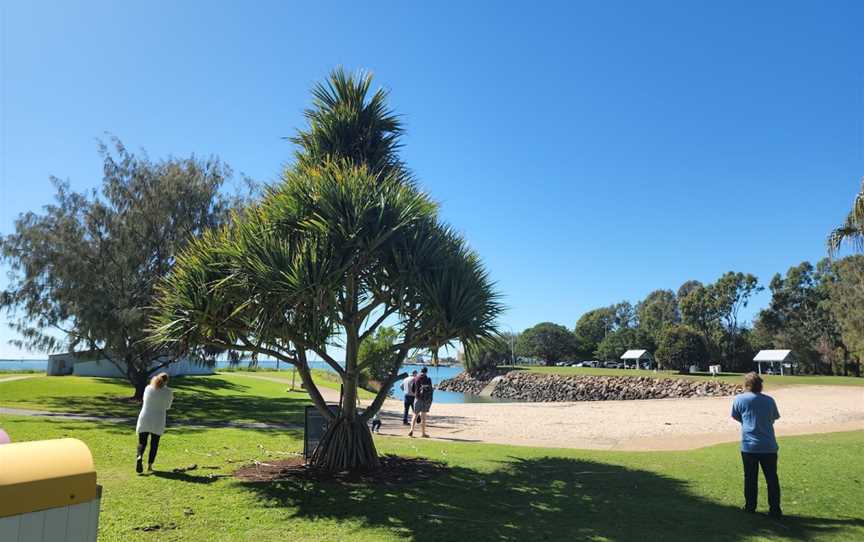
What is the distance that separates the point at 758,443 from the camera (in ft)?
22.7

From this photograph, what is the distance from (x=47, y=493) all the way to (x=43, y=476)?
→ 11cm

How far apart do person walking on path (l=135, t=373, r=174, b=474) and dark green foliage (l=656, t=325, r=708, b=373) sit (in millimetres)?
61825

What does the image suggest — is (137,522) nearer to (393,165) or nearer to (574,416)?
(393,165)

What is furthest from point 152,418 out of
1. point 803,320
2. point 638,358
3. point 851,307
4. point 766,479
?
point 803,320

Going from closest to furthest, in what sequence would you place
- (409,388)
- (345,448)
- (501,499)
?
(501,499) → (345,448) → (409,388)

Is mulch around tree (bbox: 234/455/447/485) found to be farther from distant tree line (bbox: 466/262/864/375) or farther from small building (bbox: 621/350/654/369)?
small building (bbox: 621/350/654/369)

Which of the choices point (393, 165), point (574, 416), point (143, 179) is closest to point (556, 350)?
point (574, 416)

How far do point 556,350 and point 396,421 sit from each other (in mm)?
91859

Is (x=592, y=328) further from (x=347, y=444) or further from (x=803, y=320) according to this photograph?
(x=347, y=444)

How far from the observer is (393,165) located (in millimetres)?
11984

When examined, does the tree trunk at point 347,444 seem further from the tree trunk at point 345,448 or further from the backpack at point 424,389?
the backpack at point 424,389

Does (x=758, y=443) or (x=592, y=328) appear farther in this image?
(x=592, y=328)

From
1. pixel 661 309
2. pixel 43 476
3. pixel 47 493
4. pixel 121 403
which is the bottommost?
pixel 121 403

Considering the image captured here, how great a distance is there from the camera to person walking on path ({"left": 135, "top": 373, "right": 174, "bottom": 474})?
9.19m
